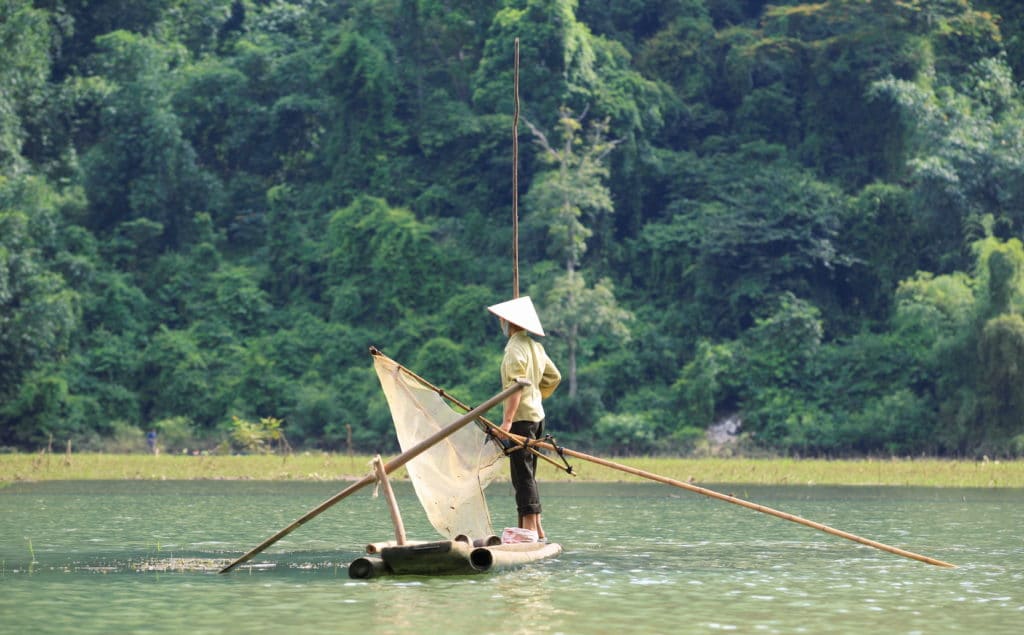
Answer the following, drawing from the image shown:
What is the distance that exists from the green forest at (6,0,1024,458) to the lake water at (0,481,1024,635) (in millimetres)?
18569

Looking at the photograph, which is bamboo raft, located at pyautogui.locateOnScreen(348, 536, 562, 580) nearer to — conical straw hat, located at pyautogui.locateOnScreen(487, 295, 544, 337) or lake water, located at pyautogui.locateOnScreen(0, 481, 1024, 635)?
lake water, located at pyautogui.locateOnScreen(0, 481, 1024, 635)

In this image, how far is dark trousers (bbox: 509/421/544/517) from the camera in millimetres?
12227

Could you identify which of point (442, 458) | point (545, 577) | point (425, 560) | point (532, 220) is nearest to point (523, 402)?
point (442, 458)

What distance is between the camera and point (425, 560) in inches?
414

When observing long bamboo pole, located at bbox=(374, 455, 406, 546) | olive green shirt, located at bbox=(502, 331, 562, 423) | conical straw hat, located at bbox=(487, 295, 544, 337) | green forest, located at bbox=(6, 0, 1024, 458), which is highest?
green forest, located at bbox=(6, 0, 1024, 458)

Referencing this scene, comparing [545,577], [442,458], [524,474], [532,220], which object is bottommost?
[545,577]

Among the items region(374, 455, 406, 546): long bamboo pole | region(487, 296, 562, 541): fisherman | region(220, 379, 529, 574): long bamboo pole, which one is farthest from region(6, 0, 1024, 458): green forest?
region(374, 455, 406, 546): long bamboo pole

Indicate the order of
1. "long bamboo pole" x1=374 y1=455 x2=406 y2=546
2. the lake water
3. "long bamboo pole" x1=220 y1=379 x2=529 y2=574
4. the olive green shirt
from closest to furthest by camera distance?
the lake water
"long bamboo pole" x1=374 y1=455 x2=406 y2=546
"long bamboo pole" x1=220 y1=379 x2=529 y2=574
the olive green shirt

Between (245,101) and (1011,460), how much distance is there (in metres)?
23.4

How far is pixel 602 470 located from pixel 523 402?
16.7m

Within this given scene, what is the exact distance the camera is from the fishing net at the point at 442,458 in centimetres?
1229

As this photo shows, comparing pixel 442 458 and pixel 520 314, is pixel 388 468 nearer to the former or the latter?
pixel 442 458

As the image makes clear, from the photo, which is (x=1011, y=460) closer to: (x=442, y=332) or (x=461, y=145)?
(x=442, y=332)

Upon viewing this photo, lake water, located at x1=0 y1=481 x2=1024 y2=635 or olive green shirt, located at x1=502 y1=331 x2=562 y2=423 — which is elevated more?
olive green shirt, located at x1=502 y1=331 x2=562 y2=423
